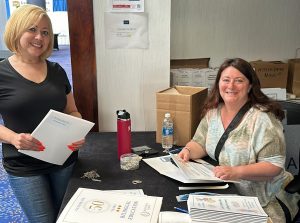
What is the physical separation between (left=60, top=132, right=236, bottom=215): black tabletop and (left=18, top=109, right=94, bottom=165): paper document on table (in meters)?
0.14

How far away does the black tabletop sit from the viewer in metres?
1.36

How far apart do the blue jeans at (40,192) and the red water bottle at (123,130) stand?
0.30m

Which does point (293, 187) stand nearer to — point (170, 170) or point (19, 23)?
point (170, 170)

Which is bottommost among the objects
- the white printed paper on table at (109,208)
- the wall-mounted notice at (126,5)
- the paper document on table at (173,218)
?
the paper document on table at (173,218)

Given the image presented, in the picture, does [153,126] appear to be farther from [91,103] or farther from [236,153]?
[236,153]

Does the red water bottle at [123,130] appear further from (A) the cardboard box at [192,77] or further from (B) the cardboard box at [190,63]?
(B) the cardboard box at [190,63]

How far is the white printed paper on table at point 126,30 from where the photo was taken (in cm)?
201

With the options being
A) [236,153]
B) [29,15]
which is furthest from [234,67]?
[29,15]

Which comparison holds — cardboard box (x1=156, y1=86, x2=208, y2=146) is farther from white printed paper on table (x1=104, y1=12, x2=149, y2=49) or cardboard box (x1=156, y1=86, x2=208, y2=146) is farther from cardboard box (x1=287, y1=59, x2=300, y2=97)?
cardboard box (x1=287, y1=59, x2=300, y2=97)

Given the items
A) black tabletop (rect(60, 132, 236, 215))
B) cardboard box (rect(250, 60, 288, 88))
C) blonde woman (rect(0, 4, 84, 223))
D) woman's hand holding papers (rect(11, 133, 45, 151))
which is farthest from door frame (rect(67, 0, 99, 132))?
cardboard box (rect(250, 60, 288, 88))

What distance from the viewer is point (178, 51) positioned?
124 inches

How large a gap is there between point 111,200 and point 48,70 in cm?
78

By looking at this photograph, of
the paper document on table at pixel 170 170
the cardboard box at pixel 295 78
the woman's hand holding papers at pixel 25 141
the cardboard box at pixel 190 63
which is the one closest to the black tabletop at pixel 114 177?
the paper document on table at pixel 170 170

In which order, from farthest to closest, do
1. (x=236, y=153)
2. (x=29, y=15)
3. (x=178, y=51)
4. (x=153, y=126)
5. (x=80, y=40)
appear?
(x=178, y=51)
(x=153, y=126)
(x=80, y=40)
(x=236, y=153)
(x=29, y=15)
